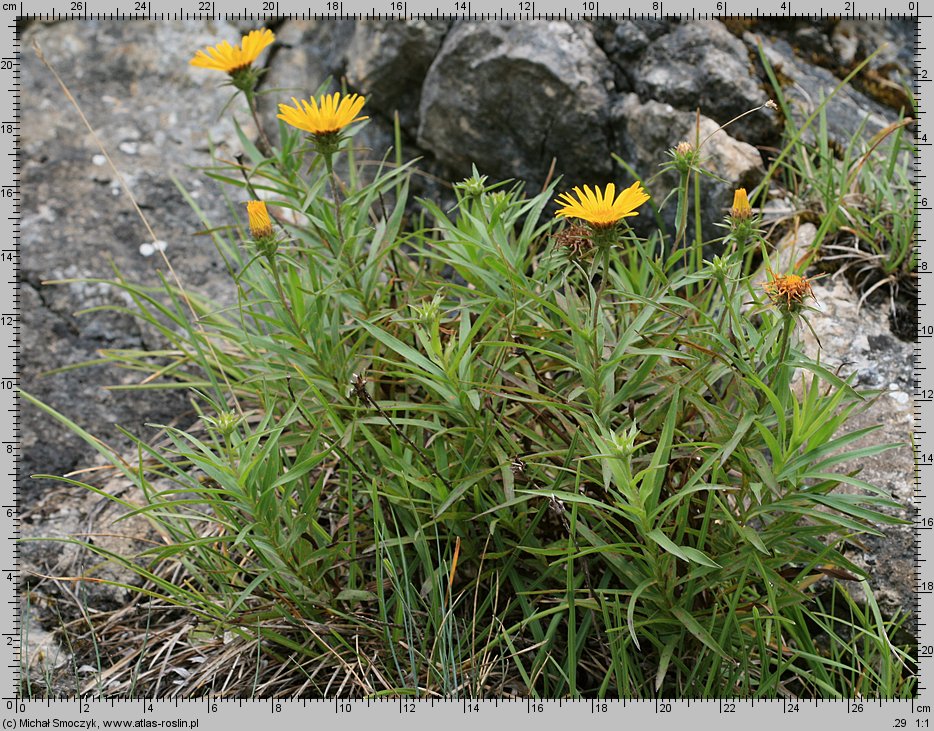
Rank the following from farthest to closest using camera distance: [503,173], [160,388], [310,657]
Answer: [503,173] → [160,388] → [310,657]

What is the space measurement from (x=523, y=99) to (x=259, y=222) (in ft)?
4.11

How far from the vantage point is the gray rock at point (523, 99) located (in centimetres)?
254

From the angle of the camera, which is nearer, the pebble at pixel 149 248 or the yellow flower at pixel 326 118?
the yellow flower at pixel 326 118

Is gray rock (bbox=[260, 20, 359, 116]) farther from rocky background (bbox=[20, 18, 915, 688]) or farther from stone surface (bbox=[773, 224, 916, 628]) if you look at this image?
stone surface (bbox=[773, 224, 916, 628])

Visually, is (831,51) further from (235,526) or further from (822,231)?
(235,526)

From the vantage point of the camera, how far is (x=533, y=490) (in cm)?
161

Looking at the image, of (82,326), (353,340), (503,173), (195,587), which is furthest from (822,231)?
(82,326)

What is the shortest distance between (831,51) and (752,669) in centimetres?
199

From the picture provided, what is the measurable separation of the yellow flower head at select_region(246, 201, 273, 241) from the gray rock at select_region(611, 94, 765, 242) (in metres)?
1.19

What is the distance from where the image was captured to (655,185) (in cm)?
250

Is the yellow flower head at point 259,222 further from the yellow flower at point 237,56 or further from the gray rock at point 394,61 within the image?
the gray rock at point 394,61

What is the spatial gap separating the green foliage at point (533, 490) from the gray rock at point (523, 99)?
731mm

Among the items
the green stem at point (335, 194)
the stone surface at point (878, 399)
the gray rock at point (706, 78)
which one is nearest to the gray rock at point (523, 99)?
the gray rock at point (706, 78)

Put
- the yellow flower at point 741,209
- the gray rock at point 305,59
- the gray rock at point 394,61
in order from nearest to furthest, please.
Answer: the yellow flower at point 741,209 → the gray rock at point 394,61 → the gray rock at point 305,59
